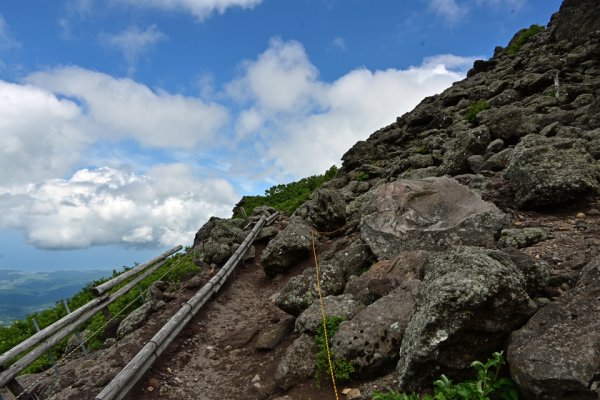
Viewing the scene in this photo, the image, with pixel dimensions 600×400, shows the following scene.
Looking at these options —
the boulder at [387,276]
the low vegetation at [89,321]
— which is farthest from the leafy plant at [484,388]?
the low vegetation at [89,321]

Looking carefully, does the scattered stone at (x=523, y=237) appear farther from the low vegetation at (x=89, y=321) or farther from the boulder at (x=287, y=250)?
the low vegetation at (x=89, y=321)

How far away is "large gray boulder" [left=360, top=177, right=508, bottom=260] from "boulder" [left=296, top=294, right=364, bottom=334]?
203 cm

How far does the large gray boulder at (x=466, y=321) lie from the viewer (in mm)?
4734

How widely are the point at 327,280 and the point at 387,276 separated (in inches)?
86.5

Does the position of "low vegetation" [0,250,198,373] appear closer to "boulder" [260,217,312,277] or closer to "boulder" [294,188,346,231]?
"boulder" [260,217,312,277]

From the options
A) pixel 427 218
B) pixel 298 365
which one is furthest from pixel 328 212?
pixel 298 365

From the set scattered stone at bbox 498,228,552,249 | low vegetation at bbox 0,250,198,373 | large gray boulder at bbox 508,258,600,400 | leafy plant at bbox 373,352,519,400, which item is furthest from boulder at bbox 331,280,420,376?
low vegetation at bbox 0,250,198,373

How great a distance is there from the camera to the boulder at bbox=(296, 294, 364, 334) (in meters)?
7.74

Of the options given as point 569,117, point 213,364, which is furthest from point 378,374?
point 569,117

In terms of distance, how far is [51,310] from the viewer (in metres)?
20.2

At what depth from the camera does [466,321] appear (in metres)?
4.71

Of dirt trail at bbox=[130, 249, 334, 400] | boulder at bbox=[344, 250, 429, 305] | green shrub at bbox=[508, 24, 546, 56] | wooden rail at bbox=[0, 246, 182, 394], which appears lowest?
dirt trail at bbox=[130, 249, 334, 400]

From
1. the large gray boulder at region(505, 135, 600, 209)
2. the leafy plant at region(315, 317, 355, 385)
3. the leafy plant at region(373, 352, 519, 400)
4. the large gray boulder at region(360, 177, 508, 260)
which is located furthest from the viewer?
the large gray boulder at region(360, 177, 508, 260)

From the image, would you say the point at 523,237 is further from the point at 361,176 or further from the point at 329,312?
the point at 361,176
